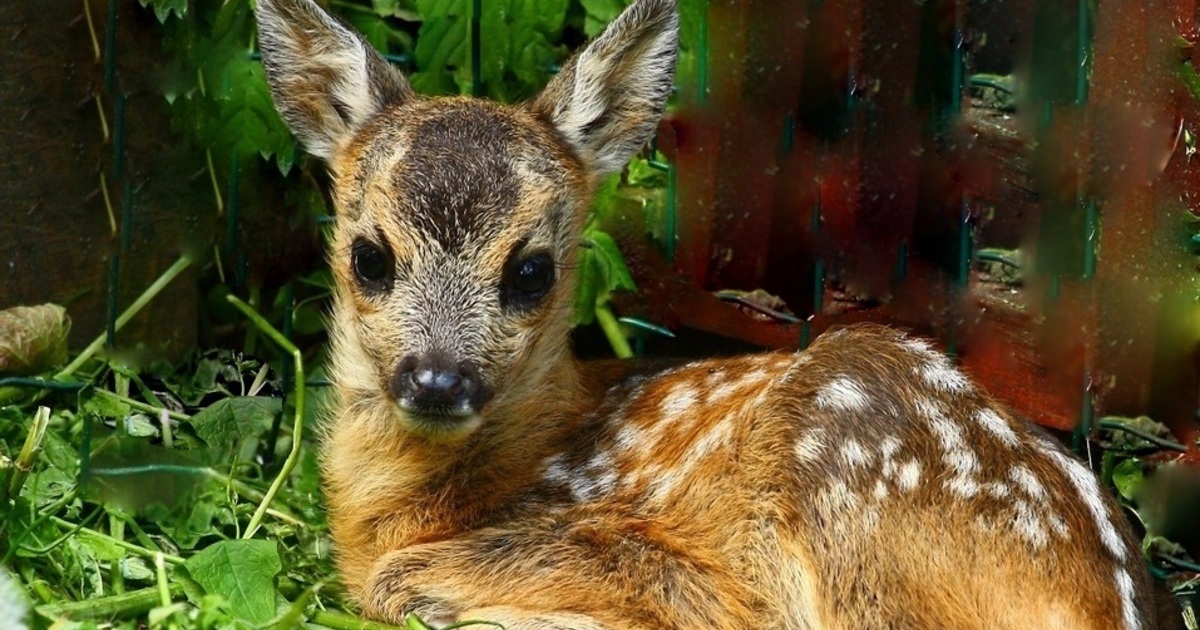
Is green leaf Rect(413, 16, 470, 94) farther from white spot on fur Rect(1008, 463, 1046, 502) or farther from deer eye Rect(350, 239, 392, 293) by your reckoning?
white spot on fur Rect(1008, 463, 1046, 502)

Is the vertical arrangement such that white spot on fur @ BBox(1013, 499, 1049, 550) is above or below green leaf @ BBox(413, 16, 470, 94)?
below

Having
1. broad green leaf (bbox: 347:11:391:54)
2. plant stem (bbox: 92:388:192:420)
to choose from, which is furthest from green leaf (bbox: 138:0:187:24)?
plant stem (bbox: 92:388:192:420)

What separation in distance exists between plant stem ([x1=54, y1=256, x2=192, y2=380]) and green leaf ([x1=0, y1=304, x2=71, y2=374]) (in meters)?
0.07

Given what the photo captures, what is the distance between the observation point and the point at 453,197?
17.7 feet

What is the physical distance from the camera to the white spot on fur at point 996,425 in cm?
539

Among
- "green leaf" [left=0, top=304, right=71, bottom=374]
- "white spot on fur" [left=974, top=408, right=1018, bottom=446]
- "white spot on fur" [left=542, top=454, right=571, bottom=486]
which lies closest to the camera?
"white spot on fur" [left=974, top=408, right=1018, bottom=446]

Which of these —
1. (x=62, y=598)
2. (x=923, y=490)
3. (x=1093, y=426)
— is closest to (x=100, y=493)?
(x=62, y=598)

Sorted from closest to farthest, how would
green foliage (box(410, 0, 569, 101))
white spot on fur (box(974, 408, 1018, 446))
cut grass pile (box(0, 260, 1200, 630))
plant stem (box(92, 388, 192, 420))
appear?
cut grass pile (box(0, 260, 1200, 630)), white spot on fur (box(974, 408, 1018, 446)), plant stem (box(92, 388, 192, 420)), green foliage (box(410, 0, 569, 101))

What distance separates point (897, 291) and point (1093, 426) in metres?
0.95

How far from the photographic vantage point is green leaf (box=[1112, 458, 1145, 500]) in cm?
622

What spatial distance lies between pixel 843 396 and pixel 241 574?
212 cm

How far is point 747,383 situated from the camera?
583 centimetres

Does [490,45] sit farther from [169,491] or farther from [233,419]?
[169,491]

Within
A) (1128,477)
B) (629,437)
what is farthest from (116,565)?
(1128,477)
